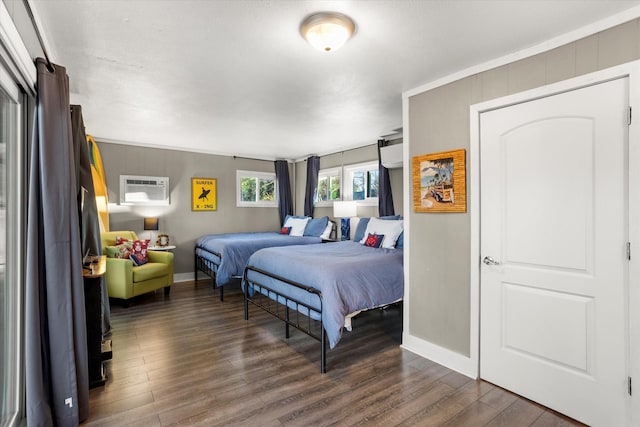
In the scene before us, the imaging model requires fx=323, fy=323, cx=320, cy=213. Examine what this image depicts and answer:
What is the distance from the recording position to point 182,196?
5785mm

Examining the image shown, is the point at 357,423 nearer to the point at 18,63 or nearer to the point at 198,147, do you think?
the point at 18,63

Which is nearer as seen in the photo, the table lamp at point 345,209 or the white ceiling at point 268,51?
the white ceiling at point 268,51

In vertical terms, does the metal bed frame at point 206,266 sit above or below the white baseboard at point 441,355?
above

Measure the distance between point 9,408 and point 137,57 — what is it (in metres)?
2.23

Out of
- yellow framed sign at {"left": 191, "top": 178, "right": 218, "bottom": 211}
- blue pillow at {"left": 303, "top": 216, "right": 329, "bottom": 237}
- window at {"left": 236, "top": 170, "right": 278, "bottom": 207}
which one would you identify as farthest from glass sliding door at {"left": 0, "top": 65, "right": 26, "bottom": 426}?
window at {"left": 236, "top": 170, "right": 278, "bottom": 207}

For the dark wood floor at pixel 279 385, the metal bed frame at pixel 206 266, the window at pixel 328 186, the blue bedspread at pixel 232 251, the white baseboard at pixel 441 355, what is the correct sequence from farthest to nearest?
the window at pixel 328 186, the metal bed frame at pixel 206 266, the blue bedspread at pixel 232 251, the white baseboard at pixel 441 355, the dark wood floor at pixel 279 385

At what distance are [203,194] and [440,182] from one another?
4.56 meters

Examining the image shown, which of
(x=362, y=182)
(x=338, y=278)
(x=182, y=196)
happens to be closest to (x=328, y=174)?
(x=362, y=182)

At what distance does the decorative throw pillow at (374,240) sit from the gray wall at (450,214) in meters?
1.05

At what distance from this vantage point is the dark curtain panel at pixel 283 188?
6.87 metres

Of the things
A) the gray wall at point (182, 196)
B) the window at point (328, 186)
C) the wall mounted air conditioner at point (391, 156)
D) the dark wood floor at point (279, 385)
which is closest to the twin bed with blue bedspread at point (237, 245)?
the gray wall at point (182, 196)

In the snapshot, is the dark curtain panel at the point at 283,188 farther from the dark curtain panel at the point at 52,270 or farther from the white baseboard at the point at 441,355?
the dark curtain panel at the point at 52,270

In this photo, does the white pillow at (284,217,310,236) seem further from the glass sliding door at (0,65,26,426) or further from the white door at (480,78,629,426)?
the glass sliding door at (0,65,26,426)

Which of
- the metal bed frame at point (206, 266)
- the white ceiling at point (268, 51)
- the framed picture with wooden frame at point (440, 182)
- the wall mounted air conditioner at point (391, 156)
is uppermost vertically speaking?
the white ceiling at point (268, 51)
